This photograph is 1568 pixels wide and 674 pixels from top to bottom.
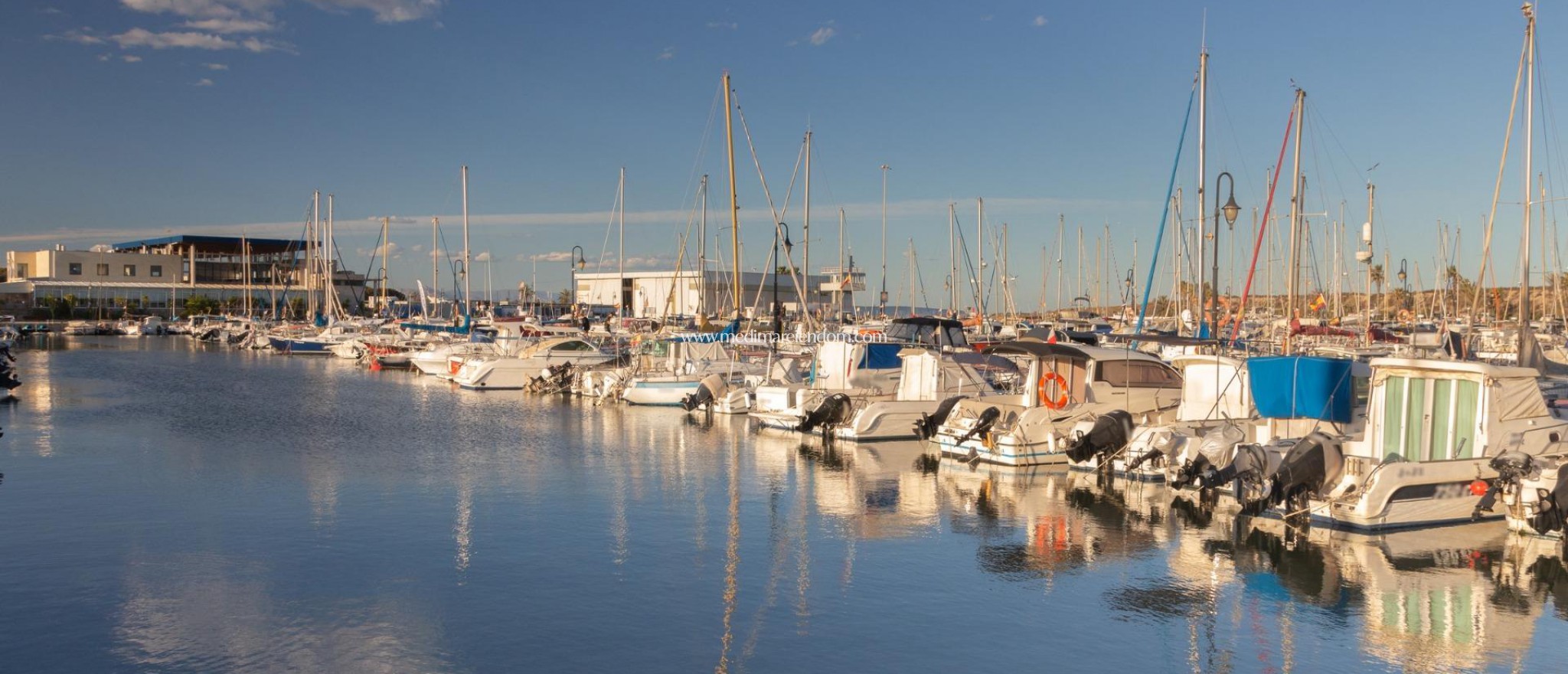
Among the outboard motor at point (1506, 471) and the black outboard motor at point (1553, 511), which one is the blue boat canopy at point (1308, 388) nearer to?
the outboard motor at point (1506, 471)

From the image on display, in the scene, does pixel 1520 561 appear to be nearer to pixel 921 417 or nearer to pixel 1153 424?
pixel 1153 424

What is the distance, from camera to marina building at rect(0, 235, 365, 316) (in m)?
152

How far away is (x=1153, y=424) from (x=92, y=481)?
79.0ft

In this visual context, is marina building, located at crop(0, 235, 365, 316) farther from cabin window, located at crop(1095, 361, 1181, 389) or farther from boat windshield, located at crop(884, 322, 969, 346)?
cabin window, located at crop(1095, 361, 1181, 389)

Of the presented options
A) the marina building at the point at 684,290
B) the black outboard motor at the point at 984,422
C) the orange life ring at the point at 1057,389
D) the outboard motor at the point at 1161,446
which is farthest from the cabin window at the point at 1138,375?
the marina building at the point at 684,290

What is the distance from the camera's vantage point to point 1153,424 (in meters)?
27.1

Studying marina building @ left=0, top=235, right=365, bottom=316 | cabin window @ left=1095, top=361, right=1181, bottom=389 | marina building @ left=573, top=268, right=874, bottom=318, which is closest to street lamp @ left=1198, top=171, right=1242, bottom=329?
cabin window @ left=1095, top=361, right=1181, bottom=389

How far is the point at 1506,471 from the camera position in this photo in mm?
19391

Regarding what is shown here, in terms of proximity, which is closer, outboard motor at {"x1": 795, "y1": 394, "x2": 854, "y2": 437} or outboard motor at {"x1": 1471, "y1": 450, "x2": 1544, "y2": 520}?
outboard motor at {"x1": 1471, "y1": 450, "x2": 1544, "y2": 520}

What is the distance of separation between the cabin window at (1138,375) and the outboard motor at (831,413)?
802 centimetres

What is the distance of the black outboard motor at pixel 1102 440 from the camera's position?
2603 cm

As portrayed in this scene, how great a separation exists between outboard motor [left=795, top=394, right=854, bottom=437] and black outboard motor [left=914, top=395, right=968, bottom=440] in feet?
10.4

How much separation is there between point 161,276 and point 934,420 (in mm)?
162557

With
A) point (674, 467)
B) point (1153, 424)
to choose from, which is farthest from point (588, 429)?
point (1153, 424)
